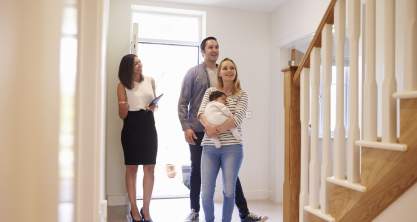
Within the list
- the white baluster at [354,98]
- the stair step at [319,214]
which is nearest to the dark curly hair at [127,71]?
the stair step at [319,214]

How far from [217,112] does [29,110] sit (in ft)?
5.97

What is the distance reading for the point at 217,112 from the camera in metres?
2.24

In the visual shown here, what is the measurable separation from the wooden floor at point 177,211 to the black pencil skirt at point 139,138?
63 cm

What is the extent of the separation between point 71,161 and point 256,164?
3472mm

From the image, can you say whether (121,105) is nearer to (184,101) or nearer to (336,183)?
(184,101)

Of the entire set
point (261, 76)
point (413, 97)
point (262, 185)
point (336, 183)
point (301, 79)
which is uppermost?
point (261, 76)

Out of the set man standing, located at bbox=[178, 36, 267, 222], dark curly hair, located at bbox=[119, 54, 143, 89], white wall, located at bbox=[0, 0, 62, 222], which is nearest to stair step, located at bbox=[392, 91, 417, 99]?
white wall, located at bbox=[0, 0, 62, 222]

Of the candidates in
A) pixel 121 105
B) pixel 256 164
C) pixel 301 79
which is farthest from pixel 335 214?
pixel 256 164

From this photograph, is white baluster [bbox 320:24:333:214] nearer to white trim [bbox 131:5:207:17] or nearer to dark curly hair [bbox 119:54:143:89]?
dark curly hair [bbox 119:54:143:89]

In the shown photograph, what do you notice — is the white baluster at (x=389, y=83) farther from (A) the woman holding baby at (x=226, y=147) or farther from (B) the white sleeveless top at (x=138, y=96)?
(B) the white sleeveless top at (x=138, y=96)

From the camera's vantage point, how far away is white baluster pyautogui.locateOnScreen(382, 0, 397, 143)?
4.36 feet

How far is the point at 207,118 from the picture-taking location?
227 centimetres

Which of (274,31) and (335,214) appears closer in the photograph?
(335,214)

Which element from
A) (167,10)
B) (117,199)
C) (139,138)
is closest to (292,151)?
(139,138)
